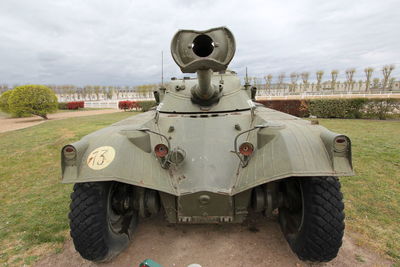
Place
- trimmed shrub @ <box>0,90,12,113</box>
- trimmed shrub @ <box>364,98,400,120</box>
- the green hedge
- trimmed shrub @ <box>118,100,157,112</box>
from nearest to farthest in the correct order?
trimmed shrub @ <box>364,98,400,120</box> → the green hedge → trimmed shrub @ <box>0,90,12,113</box> → trimmed shrub @ <box>118,100,157,112</box>

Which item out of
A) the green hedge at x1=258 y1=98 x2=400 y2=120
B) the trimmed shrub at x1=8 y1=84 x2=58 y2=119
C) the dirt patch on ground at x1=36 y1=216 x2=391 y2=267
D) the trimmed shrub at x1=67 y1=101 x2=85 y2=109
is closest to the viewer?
the dirt patch on ground at x1=36 y1=216 x2=391 y2=267

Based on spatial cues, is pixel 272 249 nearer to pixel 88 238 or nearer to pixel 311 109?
pixel 88 238

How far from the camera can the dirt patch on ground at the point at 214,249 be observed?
2.99 metres

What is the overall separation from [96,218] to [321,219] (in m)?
2.37

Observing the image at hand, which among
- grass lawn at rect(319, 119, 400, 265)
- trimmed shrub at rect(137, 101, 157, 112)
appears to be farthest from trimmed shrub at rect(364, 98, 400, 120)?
trimmed shrub at rect(137, 101, 157, 112)

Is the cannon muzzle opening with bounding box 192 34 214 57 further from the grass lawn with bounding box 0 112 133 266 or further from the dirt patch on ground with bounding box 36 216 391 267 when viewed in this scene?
the grass lawn with bounding box 0 112 133 266

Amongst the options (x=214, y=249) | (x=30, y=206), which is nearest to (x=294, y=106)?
(x=214, y=249)

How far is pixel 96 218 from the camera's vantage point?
274 centimetres

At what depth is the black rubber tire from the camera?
8.48 ft

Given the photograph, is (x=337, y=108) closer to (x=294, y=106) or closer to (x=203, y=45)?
(x=294, y=106)

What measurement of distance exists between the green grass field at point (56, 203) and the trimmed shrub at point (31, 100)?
12.6m

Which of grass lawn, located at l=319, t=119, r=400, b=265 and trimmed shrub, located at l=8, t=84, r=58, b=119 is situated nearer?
grass lawn, located at l=319, t=119, r=400, b=265

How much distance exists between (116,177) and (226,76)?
3.27 m

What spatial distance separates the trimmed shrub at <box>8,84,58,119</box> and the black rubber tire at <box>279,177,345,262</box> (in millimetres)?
21448
